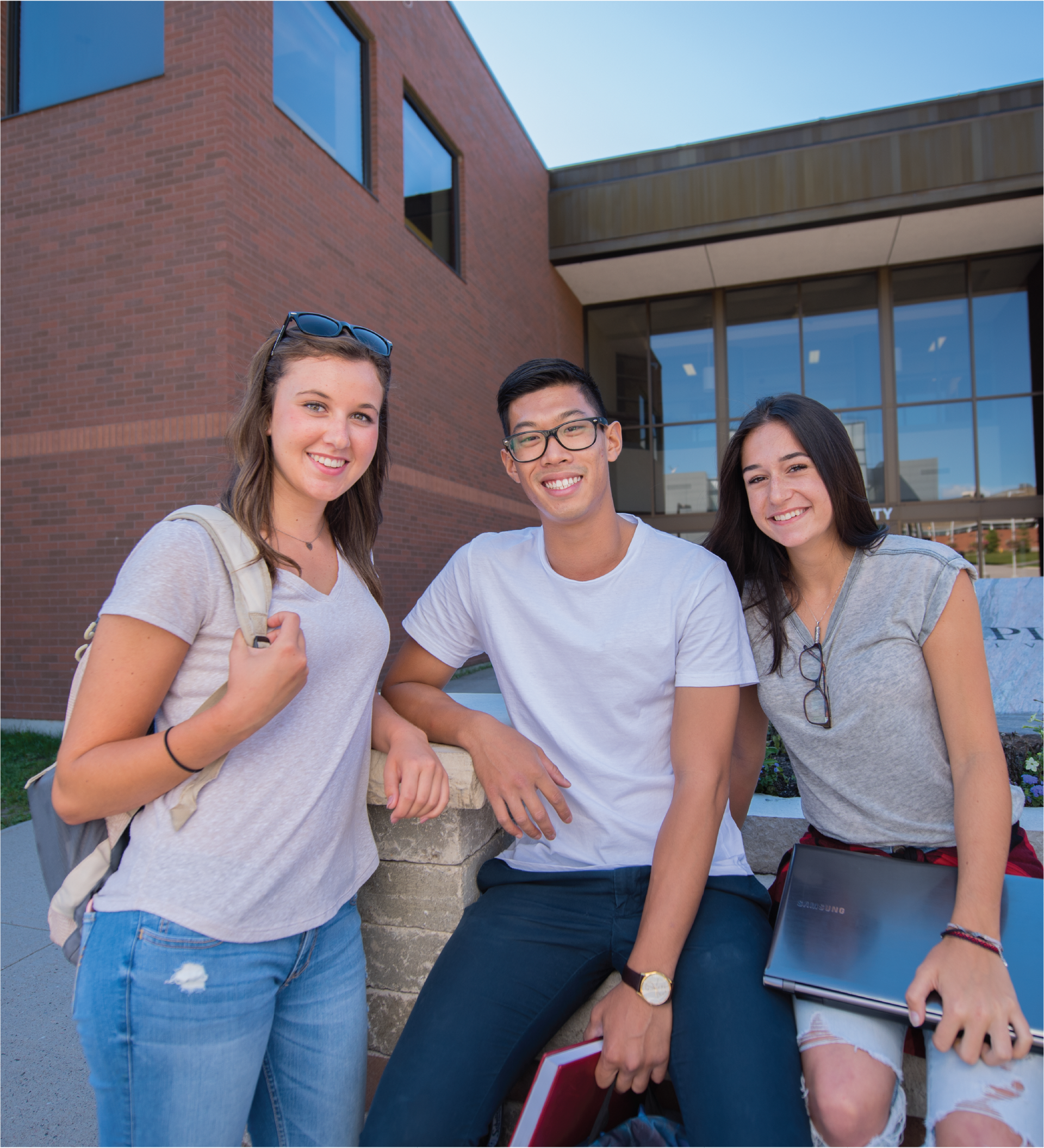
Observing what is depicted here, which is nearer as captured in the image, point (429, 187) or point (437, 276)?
point (437, 276)

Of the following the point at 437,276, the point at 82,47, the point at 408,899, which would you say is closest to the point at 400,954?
the point at 408,899

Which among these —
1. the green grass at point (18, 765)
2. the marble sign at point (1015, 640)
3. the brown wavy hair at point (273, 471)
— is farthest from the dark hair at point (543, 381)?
the green grass at point (18, 765)

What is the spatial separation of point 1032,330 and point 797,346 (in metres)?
4.36

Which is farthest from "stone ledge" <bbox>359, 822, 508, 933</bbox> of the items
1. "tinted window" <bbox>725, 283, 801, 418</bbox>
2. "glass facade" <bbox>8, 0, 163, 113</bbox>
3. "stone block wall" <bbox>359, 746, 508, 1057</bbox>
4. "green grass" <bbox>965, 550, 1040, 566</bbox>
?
"green grass" <bbox>965, 550, 1040, 566</bbox>

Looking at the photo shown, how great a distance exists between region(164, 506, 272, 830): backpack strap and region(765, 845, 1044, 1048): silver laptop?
1.13 m

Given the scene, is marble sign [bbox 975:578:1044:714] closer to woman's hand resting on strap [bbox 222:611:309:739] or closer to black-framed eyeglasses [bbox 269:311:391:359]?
black-framed eyeglasses [bbox 269:311:391:359]

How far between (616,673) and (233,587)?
3.07 feet

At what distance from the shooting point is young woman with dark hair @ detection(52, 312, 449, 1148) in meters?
1.25

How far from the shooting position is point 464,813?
72.6 inches

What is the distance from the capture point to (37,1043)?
101 inches

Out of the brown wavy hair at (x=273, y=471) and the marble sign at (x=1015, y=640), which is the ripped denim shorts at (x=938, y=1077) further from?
the marble sign at (x=1015, y=640)

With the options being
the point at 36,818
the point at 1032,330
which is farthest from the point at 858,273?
the point at 36,818

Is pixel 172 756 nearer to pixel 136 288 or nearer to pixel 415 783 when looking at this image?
pixel 415 783

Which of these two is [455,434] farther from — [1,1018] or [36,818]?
[36,818]
